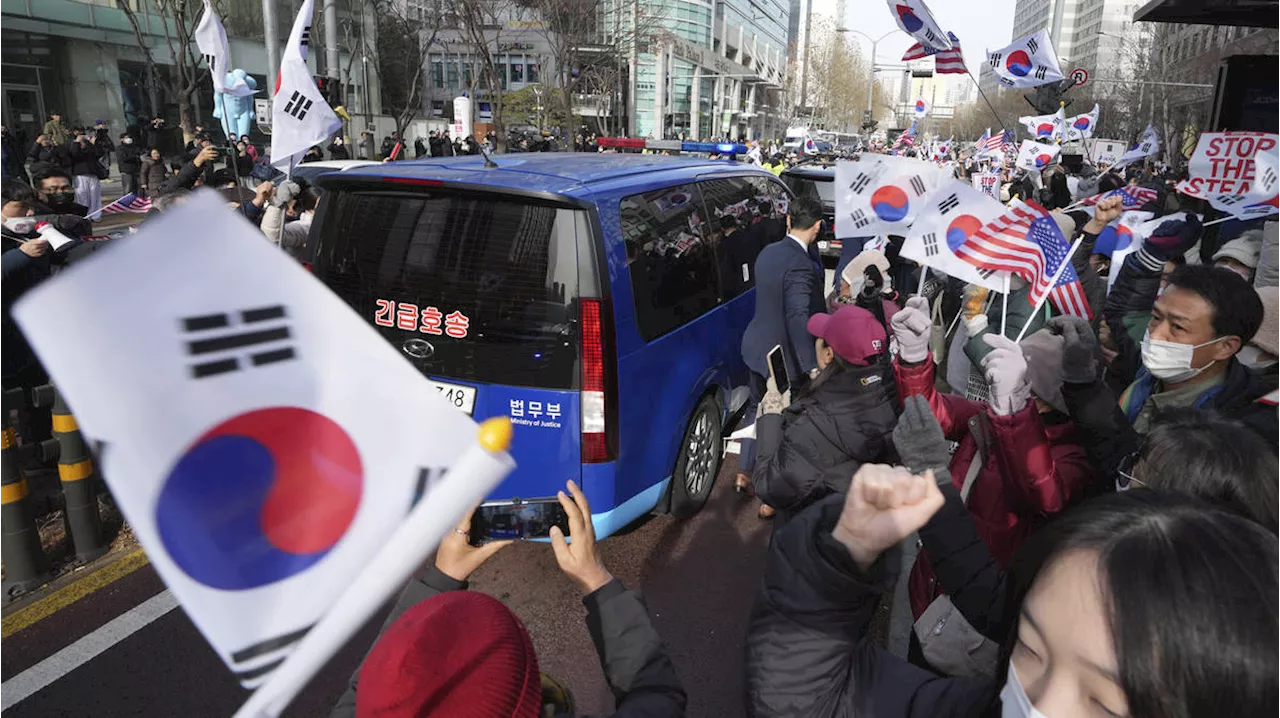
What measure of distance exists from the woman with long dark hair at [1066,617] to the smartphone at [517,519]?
0.64 meters

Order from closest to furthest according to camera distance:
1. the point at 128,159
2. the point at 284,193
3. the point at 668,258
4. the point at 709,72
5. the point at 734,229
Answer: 1. the point at 668,258
2. the point at 734,229
3. the point at 284,193
4. the point at 128,159
5. the point at 709,72

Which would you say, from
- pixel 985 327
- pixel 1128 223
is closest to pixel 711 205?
pixel 985 327

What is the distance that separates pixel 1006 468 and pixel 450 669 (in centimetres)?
178

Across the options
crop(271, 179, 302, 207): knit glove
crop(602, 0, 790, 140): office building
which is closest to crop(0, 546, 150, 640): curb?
crop(271, 179, 302, 207): knit glove

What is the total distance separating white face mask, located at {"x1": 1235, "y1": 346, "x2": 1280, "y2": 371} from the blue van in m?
2.39

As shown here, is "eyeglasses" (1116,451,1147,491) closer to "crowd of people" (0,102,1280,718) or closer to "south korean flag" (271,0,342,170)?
"crowd of people" (0,102,1280,718)

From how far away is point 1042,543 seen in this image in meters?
1.16

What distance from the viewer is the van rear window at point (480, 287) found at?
3.23 meters

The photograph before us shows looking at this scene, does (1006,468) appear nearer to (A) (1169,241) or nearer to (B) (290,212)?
(A) (1169,241)

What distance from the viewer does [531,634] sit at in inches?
131

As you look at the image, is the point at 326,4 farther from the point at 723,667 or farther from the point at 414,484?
the point at 414,484

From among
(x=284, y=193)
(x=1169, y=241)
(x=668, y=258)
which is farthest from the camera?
(x=284, y=193)

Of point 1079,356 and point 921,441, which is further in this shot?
point 1079,356

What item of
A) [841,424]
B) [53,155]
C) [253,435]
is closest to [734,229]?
[841,424]
